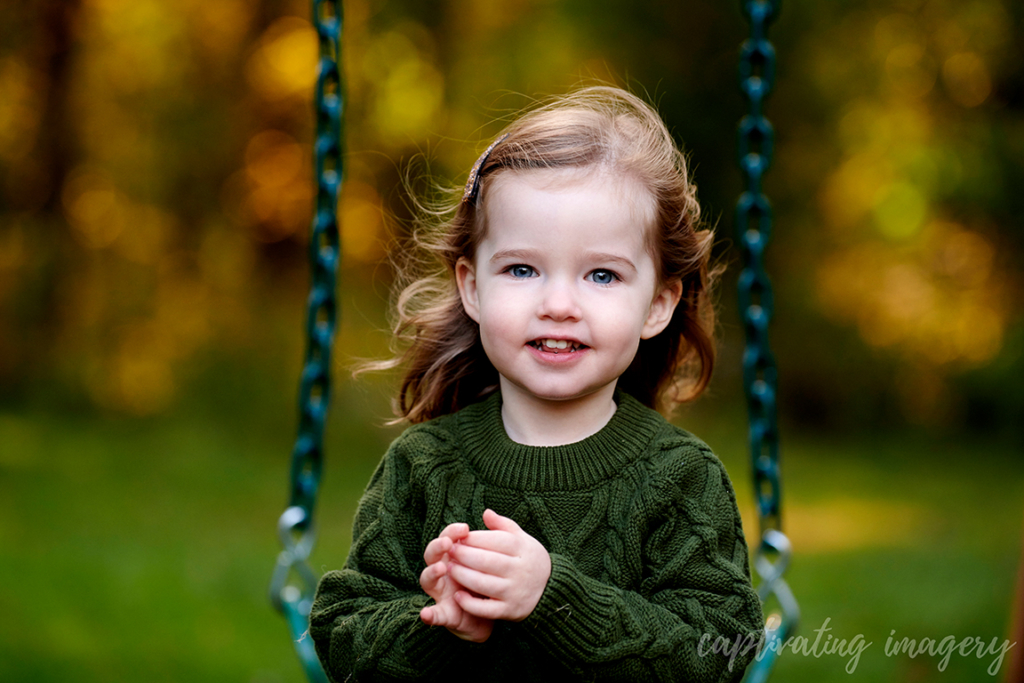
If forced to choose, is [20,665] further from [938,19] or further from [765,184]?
[938,19]

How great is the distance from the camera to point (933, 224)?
798 centimetres

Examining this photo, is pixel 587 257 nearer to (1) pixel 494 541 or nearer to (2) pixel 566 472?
(2) pixel 566 472

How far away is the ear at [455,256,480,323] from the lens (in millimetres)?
1736

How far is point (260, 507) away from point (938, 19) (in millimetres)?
5734

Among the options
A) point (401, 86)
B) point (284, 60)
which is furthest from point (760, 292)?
point (284, 60)

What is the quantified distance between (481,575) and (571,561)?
17 centimetres

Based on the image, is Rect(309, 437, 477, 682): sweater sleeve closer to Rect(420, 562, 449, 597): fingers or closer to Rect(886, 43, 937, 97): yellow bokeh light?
Rect(420, 562, 449, 597): fingers

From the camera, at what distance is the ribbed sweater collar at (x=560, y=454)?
1.61m

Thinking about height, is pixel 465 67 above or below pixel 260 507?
above

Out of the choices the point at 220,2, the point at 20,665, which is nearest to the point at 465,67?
the point at 220,2

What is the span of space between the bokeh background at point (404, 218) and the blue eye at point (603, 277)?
521 cm

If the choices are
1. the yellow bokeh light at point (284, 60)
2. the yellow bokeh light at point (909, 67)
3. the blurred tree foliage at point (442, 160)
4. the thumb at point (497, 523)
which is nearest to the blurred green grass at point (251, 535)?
the blurred tree foliage at point (442, 160)

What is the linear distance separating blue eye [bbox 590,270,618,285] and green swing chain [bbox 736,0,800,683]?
588mm

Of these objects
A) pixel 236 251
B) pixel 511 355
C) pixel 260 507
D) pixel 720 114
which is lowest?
pixel 260 507
